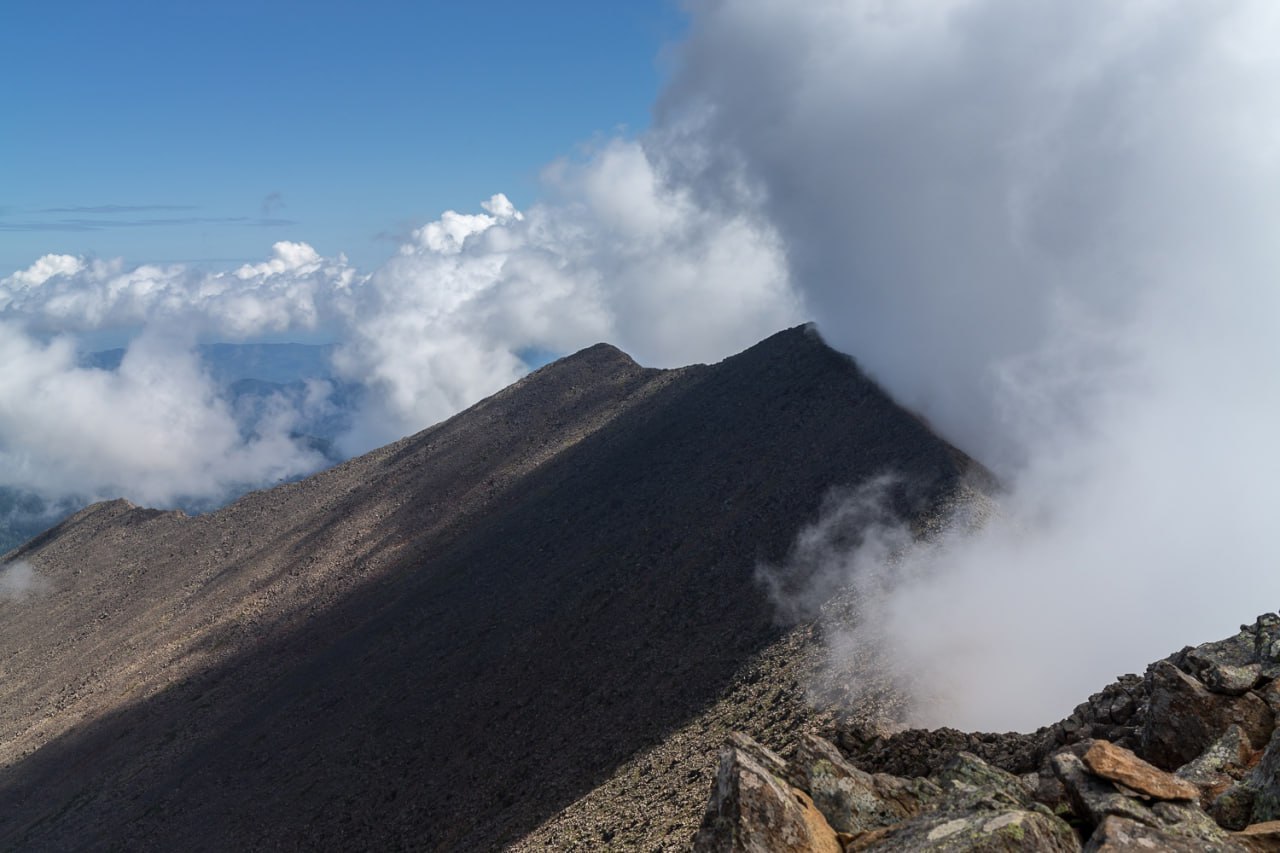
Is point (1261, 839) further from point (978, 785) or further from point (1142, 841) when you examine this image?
point (978, 785)

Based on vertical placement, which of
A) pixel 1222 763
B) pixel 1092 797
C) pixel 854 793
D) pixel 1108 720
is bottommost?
Result: pixel 1222 763

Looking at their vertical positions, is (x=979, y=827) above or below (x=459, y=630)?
below

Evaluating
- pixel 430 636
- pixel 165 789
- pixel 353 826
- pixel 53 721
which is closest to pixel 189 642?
pixel 53 721

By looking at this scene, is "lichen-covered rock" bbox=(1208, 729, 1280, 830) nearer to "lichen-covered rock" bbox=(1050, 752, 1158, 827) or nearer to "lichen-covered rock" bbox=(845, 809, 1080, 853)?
"lichen-covered rock" bbox=(1050, 752, 1158, 827)

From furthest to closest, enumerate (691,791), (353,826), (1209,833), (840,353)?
(840,353)
(353,826)
(691,791)
(1209,833)

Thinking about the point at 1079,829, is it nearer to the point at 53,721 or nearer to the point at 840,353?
the point at 840,353

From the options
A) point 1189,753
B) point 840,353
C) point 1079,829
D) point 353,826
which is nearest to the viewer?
point 1079,829

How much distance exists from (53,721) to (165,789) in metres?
30.0

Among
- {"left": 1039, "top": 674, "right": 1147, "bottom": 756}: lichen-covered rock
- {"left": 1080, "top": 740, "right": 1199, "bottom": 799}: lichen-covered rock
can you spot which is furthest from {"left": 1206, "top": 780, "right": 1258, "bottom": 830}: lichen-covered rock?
{"left": 1039, "top": 674, "right": 1147, "bottom": 756}: lichen-covered rock

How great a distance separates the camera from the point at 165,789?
65500 millimetres

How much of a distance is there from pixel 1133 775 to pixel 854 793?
497cm

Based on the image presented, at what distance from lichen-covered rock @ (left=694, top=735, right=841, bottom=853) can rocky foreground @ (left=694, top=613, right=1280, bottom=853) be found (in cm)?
2

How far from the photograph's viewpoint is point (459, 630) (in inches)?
2633

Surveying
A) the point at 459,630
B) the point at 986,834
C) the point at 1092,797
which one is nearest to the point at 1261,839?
the point at 1092,797
